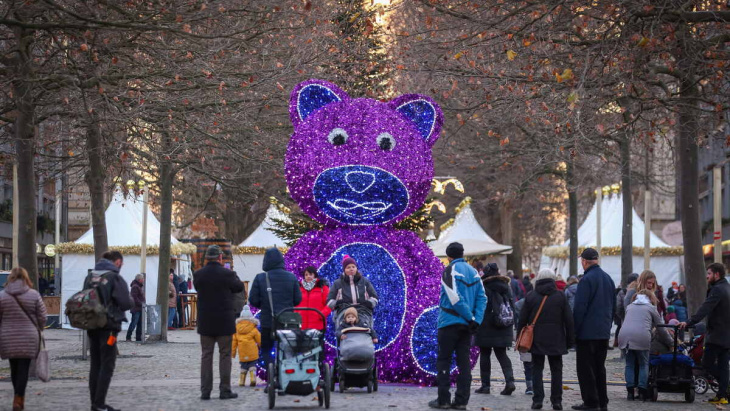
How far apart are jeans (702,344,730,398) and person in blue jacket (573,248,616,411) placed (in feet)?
7.00

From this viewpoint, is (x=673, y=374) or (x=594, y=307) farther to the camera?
(x=673, y=374)

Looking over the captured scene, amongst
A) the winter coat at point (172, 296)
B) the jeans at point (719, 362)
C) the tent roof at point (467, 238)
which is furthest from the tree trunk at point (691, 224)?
the tent roof at point (467, 238)

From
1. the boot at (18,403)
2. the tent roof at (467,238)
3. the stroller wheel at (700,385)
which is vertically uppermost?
the tent roof at (467,238)

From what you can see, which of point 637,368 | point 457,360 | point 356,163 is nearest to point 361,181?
point 356,163

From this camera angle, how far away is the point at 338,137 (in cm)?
1451

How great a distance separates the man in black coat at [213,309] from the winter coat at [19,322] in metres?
1.77

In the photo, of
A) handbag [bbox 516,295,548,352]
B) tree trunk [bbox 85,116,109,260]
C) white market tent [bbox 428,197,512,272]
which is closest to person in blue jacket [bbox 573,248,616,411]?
handbag [bbox 516,295,548,352]

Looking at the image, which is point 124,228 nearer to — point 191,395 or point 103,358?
point 191,395

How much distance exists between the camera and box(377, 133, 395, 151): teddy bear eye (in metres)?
14.6

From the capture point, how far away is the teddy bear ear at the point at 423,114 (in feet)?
49.6

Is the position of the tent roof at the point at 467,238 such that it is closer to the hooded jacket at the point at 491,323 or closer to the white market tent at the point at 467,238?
the white market tent at the point at 467,238

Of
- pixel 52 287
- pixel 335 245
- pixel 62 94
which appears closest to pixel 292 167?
pixel 335 245

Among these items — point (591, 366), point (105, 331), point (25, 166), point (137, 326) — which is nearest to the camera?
point (105, 331)

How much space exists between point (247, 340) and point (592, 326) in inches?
186
